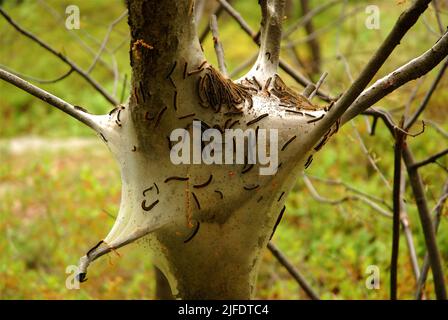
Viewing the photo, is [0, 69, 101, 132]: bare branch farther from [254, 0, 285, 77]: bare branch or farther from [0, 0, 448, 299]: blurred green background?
[0, 0, 448, 299]: blurred green background

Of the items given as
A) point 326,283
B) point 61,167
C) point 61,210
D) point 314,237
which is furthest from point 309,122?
point 61,167

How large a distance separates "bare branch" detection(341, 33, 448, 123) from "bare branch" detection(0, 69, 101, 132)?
0.75 meters

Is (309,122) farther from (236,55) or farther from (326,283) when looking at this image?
(236,55)

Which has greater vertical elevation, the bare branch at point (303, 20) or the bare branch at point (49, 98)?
the bare branch at point (303, 20)

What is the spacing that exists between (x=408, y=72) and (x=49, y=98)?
90cm

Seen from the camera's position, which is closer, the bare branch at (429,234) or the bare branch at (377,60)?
the bare branch at (377,60)

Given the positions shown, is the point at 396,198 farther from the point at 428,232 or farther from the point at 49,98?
the point at 49,98

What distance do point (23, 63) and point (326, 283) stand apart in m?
7.98

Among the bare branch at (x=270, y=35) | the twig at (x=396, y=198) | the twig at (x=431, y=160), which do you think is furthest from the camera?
the twig at (x=431, y=160)

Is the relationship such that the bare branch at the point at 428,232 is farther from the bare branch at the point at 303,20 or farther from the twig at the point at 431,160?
the bare branch at the point at 303,20

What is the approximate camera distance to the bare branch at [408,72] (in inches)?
50.1

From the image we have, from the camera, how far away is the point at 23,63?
10.3 m

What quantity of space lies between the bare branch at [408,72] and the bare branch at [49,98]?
752mm

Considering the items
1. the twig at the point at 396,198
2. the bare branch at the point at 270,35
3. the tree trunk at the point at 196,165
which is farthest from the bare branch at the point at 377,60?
the twig at the point at 396,198
